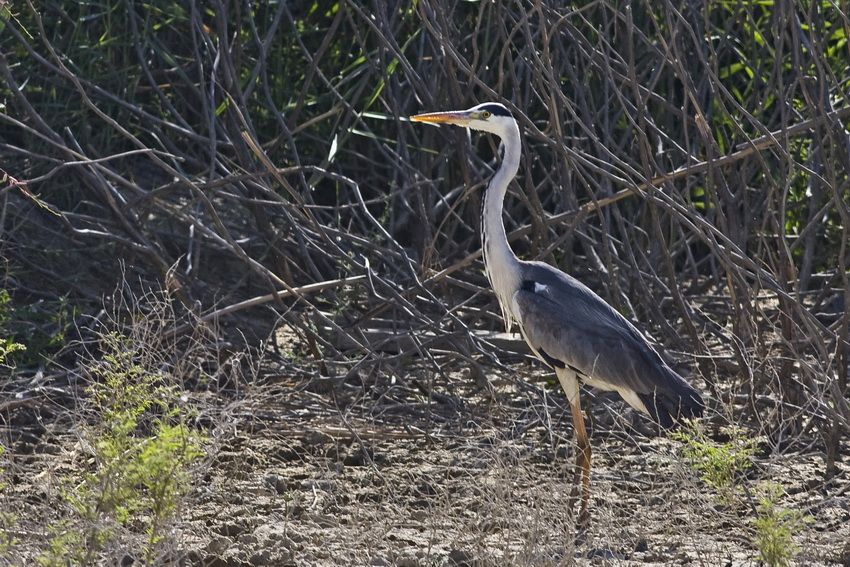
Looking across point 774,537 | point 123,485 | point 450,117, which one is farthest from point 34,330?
point 774,537

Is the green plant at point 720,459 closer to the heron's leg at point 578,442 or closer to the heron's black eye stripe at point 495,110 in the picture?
the heron's leg at point 578,442

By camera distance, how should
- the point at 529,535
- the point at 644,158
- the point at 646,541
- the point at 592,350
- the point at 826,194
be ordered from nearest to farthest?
1. the point at 529,535
2. the point at 646,541
3. the point at 644,158
4. the point at 592,350
5. the point at 826,194

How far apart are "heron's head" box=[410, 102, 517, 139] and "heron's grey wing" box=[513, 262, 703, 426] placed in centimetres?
53

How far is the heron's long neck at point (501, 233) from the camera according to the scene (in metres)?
5.22

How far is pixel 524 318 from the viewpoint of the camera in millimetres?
5234

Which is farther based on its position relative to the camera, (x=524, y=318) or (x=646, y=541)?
(x=524, y=318)

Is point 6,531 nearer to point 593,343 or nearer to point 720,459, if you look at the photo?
point 720,459

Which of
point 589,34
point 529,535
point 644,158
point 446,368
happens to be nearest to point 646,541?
point 529,535

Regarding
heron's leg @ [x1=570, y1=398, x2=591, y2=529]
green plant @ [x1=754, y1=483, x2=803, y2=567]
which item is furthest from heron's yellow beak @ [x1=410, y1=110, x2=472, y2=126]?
green plant @ [x1=754, y1=483, x2=803, y2=567]

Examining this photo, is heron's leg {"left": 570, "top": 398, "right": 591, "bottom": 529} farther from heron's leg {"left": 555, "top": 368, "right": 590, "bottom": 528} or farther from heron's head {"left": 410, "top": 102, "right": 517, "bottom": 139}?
heron's head {"left": 410, "top": 102, "right": 517, "bottom": 139}

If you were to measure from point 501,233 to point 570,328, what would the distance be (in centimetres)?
46

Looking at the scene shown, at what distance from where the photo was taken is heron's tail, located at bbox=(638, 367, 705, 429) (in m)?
4.86

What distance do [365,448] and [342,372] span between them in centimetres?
79

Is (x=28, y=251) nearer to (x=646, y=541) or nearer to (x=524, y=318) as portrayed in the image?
(x=524, y=318)
